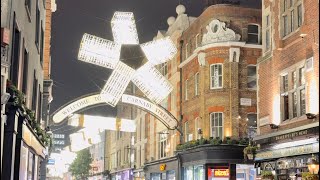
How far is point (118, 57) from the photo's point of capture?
26000 millimetres

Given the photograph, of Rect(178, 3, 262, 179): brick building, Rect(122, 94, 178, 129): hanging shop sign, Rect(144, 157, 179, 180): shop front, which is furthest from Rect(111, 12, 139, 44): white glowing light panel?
Rect(144, 157, 179, 180): shop front

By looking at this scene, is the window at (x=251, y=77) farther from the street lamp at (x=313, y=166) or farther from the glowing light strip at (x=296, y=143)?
the street lamp at (x=313, y=166)

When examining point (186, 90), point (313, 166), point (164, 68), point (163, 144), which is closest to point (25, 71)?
point (313, 166)

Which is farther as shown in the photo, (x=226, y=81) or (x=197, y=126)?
(x=197, y=126)

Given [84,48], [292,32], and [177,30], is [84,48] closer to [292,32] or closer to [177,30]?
[292,32]

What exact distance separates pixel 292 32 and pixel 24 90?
10.5m

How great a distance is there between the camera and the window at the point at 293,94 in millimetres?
20220

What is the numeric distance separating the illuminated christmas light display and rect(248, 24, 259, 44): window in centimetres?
850

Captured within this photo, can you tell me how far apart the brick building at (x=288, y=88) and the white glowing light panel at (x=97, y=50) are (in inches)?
277

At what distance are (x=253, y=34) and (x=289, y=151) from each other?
16072 millimetres

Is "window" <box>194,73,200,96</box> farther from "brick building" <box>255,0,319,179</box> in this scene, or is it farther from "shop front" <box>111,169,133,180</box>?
"shop front" <box>111,169,133,180</box>

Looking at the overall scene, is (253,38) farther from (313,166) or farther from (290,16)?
(313,166)

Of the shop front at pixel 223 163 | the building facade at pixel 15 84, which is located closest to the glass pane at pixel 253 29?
the shop front at pixel 223 163

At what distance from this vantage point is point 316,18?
1875 cm
